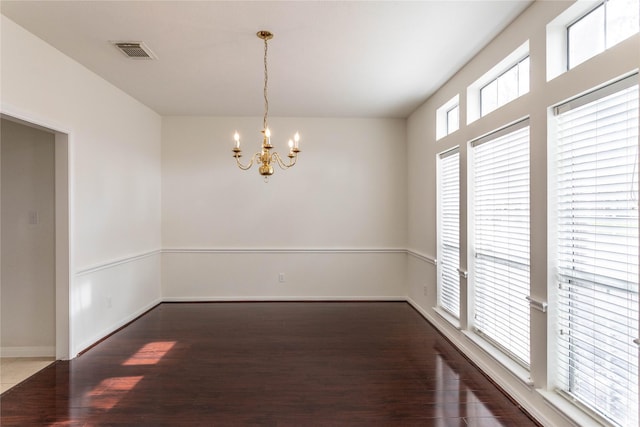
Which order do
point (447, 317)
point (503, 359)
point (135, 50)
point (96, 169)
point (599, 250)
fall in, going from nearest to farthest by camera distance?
point (599, 250), point (503, 359), point (135, 50), point (96, 169), point (447, 317)

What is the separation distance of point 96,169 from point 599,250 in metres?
4.37

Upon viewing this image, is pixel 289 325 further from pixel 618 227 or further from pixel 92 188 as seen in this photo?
pixel 618 227

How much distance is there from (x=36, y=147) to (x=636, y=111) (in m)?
4.63

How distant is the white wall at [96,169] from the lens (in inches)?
108

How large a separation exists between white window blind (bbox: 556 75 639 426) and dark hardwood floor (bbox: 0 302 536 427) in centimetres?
63

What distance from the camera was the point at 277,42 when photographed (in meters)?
2.87

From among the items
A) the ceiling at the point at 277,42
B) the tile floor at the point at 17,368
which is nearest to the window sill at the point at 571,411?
the ceiling at the point at 277,42

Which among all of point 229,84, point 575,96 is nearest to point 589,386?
point 575,96

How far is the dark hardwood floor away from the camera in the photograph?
2332mm

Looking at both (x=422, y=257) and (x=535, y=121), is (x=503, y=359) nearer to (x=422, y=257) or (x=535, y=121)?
(x=535, y=121)

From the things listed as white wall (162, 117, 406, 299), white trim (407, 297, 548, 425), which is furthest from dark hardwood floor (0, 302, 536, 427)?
white wall (162, 117, 406, 299)

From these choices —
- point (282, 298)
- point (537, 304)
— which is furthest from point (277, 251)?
point (537, 304)

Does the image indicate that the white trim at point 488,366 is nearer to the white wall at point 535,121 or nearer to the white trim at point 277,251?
the white wall at point 535,121

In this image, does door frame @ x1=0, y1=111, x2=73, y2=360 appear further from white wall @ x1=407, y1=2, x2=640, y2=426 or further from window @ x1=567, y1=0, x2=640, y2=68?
window @ x1=567, y1=0, x2=640, y2=68
